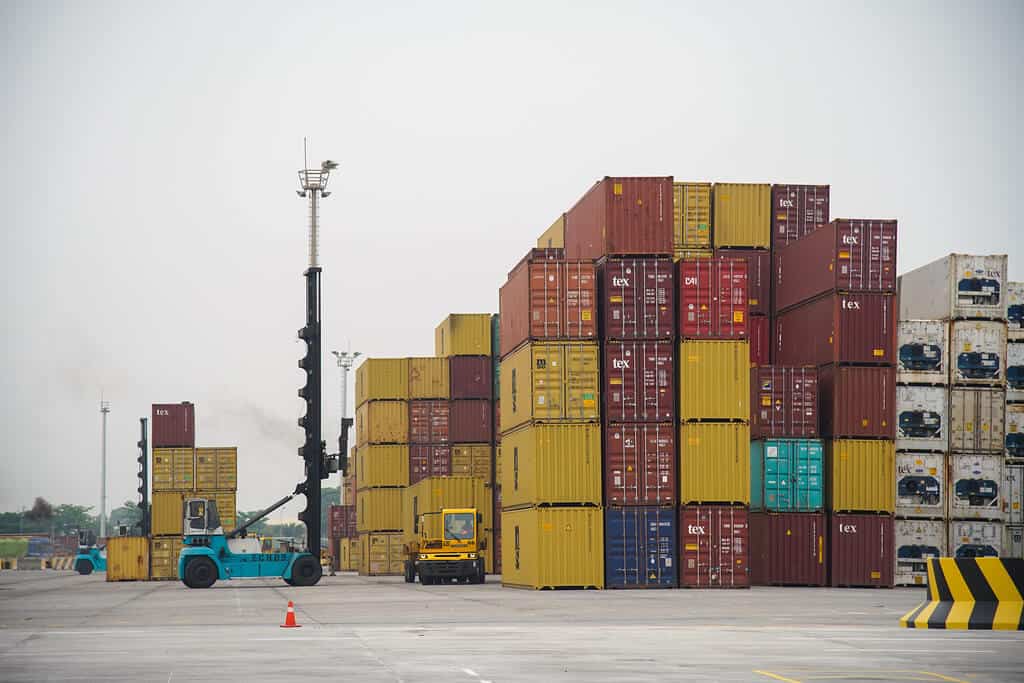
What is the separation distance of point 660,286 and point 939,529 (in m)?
11.8

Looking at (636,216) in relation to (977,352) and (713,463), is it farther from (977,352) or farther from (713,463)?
(977,352)

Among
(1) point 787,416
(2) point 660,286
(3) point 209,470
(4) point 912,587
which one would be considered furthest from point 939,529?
(3) point 209,470

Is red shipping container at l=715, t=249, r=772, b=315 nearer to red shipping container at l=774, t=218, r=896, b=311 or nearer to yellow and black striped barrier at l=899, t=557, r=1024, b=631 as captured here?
red shipping container at l=774, t=218, r=896, b=311

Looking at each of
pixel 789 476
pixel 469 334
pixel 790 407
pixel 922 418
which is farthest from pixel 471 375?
pixel 922 418

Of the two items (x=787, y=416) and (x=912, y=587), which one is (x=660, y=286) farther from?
(x=912, y=587)

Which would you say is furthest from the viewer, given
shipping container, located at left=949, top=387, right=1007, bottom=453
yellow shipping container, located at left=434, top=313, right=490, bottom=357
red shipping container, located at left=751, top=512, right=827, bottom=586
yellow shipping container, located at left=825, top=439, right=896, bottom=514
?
yellow shipping container, located at left=434, top=313, right=490, bottom=357

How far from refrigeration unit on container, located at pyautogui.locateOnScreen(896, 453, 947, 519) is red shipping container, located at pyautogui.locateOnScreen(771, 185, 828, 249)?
7.64 meters

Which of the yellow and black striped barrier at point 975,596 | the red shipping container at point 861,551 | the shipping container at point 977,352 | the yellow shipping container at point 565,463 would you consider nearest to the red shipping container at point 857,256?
the shipping container at point 977,352

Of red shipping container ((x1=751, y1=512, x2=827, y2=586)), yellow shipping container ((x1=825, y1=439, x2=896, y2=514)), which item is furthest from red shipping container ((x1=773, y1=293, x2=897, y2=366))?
red shipping container ((x1=751, y1=512, x2=827, y2=586))

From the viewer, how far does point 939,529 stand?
139 feet

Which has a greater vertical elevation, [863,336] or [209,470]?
[863,336]

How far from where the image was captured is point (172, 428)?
2837 inches

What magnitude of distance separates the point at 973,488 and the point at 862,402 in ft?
15.6

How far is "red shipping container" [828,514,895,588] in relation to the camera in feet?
133
